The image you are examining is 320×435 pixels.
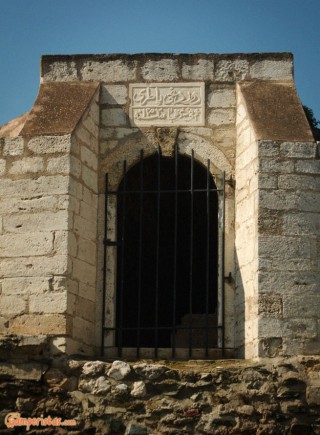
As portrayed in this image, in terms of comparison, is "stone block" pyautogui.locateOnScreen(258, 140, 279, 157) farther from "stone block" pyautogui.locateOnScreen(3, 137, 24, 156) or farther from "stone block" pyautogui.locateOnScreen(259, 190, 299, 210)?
"stone block" pyautogui.locateOnScreen(3, 137, 24, 156)

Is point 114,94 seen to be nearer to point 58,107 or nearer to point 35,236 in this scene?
point 58,107

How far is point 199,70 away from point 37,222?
232 centimetres

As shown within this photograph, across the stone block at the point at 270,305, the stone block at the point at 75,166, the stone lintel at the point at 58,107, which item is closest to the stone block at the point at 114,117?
the stone lintel at the point at 58,107

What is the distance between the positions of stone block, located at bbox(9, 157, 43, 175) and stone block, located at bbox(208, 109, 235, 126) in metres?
1.79

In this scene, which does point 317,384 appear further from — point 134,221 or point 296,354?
point 134,221

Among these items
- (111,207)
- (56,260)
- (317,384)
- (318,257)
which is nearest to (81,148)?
(111,207)

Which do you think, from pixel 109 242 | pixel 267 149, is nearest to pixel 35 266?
pixel 109 242

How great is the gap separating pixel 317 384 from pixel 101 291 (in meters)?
2.27

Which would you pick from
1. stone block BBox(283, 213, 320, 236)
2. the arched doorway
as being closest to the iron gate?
the arched doorway

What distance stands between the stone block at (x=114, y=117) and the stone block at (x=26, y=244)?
4.88 ft

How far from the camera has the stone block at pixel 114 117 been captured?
8.19 meters

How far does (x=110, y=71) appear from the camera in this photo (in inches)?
326

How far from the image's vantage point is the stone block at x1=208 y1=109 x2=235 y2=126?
8.09 metres

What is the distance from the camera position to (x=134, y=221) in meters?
10.5
